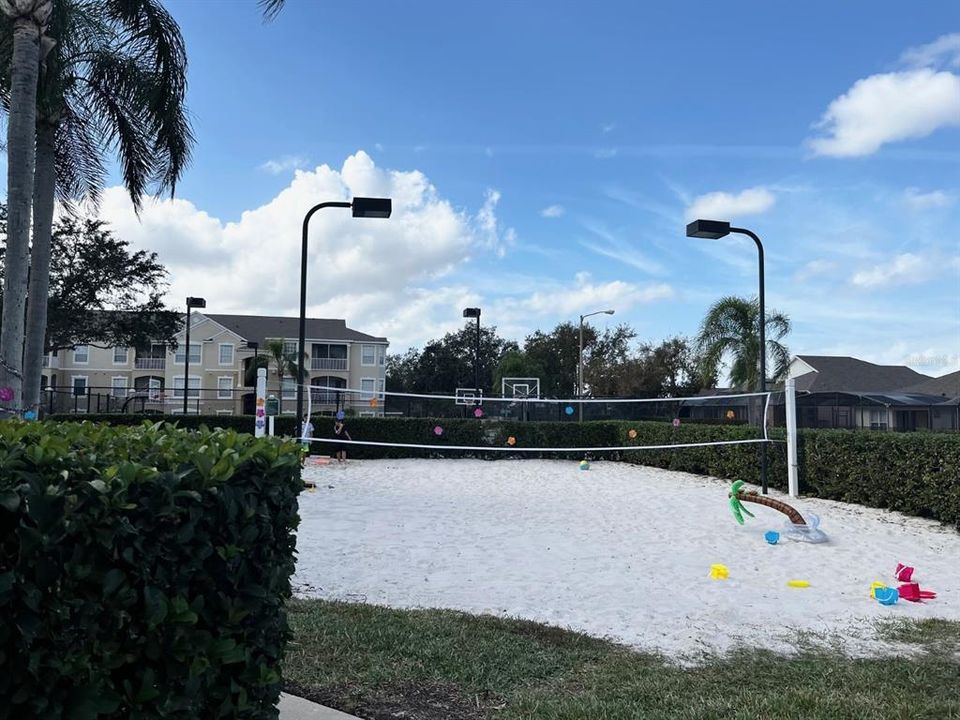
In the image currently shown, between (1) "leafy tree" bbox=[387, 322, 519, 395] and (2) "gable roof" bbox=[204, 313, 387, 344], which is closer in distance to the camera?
(2) "gable roof" bbox=[204, 313, 387, 344]

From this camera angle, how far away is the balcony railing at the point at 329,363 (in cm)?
5606

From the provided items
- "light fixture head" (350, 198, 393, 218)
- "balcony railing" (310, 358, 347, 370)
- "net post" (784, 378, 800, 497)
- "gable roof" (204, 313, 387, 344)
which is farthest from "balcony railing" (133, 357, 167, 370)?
"net post" (784, 378, 800, 497)

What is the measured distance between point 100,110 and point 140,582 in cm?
1411

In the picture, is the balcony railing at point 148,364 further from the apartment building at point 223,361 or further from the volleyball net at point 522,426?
the volleyball net at point 522,426

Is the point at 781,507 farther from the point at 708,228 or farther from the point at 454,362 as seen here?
the point at 454,362

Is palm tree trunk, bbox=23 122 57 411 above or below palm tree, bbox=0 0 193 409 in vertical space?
below

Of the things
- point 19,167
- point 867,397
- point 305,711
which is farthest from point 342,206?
point 867,397

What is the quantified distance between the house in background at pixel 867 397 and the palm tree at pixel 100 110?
59.5ft

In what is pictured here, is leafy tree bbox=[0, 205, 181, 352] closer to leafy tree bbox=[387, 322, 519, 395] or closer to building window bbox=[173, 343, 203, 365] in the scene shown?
building window bbox=[173, 343, 203, 365]

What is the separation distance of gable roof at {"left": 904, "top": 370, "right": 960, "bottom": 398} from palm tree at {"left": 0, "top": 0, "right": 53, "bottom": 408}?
117 feet

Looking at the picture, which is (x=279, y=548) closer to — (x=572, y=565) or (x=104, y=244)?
(x=572, y=565)

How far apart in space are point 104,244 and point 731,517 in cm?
2238

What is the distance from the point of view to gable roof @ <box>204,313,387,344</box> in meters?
55.9

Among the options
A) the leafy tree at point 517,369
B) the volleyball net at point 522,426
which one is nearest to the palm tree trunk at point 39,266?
the volleyball net at point 522,426
